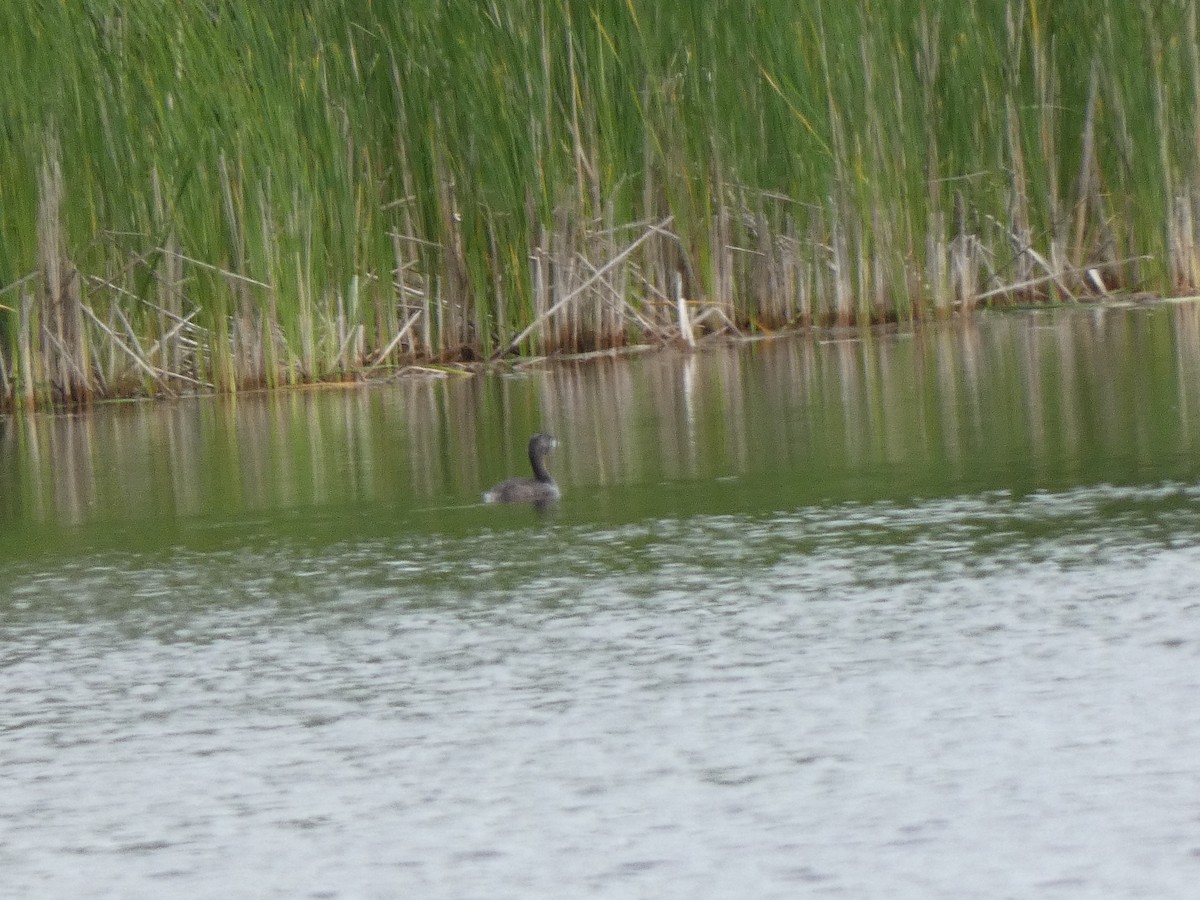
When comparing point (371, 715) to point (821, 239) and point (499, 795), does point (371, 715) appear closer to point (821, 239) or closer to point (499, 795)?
point (499, 795)

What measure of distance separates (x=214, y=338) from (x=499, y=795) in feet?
34.0

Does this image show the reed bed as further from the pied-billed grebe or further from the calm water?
the pied-billed grebe

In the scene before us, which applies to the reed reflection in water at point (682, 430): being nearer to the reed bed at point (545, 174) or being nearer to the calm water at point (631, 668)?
the calm water at point (631, 668)

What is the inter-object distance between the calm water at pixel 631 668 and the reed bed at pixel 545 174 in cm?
379

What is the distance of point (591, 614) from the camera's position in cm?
621

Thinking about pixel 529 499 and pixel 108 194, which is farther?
pixel 108 194

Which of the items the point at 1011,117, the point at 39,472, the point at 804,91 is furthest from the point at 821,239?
the point at 39,472

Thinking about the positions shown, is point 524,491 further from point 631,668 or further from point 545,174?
point 545,174

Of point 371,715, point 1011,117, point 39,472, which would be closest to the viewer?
point 371,715

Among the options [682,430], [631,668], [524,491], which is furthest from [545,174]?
[631,668]

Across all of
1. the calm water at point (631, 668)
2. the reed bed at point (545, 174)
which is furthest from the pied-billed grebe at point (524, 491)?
the reed bed at point (545, 174)

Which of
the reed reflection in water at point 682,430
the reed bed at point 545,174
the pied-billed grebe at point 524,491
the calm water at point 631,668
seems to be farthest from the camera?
the reed bed at point 545,174

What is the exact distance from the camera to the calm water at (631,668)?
13.2 feet

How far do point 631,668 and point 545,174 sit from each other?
1032 centimetres
